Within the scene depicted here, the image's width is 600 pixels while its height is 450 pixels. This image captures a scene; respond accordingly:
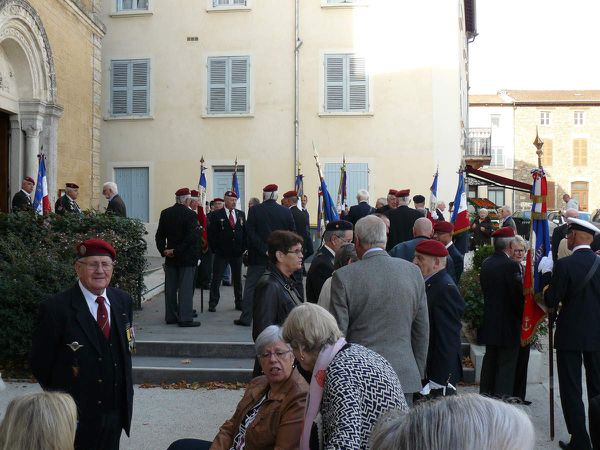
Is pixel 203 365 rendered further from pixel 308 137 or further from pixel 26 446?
pixel 308 137

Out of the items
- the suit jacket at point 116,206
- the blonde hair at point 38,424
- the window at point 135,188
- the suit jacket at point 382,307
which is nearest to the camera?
the blonde hair at point 38,424

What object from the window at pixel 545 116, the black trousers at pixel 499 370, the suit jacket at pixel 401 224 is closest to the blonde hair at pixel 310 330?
the black trousers at pixel 499 370

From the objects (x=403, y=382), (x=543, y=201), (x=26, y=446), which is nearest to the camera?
(x=26, y=446)

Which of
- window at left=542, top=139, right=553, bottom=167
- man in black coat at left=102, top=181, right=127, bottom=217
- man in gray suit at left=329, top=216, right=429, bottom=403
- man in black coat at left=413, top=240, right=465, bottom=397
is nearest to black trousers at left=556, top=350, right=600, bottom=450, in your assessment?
man in black coat at left=413, top=240, right=465, bottom=397

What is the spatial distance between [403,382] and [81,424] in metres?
2.11

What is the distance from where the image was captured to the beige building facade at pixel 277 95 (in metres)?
21.2

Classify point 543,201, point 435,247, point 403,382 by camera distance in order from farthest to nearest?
point 543,201 → point 435,247 → point 403,382

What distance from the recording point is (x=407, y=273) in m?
4.89

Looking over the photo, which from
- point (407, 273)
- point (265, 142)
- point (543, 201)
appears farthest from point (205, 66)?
point (407, 273)

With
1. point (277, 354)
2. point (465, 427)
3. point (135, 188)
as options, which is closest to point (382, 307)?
point (277, 354)

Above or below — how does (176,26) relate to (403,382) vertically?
above

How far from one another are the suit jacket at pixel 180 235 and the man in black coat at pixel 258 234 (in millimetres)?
803

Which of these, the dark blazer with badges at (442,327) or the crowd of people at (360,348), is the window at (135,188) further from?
the dark blazer with badges at (442,327)

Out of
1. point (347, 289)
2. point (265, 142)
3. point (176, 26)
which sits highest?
point (176, 26)
